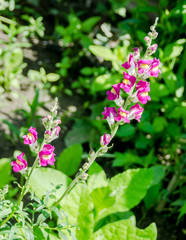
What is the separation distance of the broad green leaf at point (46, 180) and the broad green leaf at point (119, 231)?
0.28 metres

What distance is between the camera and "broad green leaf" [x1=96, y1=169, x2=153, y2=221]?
5.13ft

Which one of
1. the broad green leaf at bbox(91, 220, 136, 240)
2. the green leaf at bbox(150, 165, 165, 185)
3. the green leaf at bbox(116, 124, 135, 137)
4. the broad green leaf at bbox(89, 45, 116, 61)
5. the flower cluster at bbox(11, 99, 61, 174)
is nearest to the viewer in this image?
the flower cluster at bbox(11, 99, 61, 174)

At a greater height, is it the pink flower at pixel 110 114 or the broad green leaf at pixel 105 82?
the broad green leaf at pixel 105 82

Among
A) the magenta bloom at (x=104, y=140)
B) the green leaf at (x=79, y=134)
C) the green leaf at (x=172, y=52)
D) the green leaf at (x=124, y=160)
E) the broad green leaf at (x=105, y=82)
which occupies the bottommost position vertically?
the green leaf at (x=124, y=160)

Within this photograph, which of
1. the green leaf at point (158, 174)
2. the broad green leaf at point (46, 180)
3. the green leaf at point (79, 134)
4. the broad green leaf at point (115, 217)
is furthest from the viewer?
the green leaf at point (79, 134)

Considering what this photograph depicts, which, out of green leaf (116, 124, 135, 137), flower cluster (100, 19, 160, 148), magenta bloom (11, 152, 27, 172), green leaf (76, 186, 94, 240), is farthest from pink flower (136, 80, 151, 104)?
green leaf (116, 124, 135, 137)

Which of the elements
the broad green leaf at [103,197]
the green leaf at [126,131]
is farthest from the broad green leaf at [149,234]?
the green leaf at [126,131]

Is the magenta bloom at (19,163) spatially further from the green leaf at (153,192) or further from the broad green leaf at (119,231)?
the green leaf at (153,192)

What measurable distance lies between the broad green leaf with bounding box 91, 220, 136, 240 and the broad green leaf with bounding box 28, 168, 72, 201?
280 mm

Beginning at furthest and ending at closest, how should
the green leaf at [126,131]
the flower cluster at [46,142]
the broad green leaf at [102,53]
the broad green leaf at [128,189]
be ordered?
the green leaf at [126,131], the broad green leaf at [102,53], the broad green leaf at [128,189], the flower cluster at [46,142]

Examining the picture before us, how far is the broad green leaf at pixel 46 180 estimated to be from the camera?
1460 mm

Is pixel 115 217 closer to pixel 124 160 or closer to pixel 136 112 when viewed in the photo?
pixel 124 160

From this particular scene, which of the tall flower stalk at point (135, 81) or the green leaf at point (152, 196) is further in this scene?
the green leaf at point (152, 196)

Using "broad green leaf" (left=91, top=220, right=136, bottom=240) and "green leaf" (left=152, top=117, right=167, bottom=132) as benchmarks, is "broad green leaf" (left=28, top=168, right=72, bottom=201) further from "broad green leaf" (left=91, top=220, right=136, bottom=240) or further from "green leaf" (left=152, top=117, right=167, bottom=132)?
"green leaf" (left=152, top=117, right=167, bottom=132)
